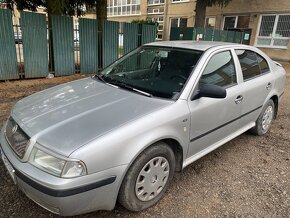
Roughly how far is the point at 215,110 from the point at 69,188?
6.01ft

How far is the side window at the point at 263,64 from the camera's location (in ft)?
13.1

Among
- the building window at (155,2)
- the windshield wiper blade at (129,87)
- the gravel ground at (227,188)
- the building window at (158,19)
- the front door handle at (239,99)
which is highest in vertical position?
the building window at (155,2)

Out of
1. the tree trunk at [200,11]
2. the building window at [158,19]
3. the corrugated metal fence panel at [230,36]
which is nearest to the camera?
the tree trunk at [200,11]

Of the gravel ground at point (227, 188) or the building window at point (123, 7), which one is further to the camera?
the building window at point (123, 7)

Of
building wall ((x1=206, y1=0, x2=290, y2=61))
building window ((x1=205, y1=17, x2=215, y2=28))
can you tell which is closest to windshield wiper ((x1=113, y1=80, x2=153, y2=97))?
building wall ((x1=206, y1=0, x2=290, y2=61))

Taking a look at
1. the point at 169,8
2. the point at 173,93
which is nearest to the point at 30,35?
the point at 173,93

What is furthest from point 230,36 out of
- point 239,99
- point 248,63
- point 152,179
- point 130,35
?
point 152,179

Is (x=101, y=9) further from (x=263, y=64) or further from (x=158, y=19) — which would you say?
(x=158, y=19)

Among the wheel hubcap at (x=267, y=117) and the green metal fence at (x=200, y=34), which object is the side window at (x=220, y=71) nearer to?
the wheel hubcap at (x=267, y=117)

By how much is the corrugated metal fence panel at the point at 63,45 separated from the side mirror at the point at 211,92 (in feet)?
21.9

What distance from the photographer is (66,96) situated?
9.20ft

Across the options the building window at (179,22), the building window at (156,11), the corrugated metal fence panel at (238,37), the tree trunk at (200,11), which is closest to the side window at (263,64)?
the tree trunk at (200,11)

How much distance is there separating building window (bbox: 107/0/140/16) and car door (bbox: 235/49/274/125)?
26618 millimetres

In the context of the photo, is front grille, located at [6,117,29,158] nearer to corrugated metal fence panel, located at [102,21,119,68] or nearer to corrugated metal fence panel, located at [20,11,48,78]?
corrugated metal fence panel, located at [20,11,48,78]
